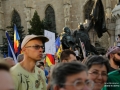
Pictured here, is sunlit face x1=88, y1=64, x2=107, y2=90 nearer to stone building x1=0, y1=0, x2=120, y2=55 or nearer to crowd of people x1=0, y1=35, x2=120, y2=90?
crowd of people x1=0, y1=35, x2=120, y2=90

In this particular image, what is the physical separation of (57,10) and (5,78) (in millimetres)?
34863

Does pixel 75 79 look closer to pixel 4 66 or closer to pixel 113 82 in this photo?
pixel 4 66

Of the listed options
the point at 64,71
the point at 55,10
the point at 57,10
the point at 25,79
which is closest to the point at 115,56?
the point at 25,79

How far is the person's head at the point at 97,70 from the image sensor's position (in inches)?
115

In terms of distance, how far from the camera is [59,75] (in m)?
2.00

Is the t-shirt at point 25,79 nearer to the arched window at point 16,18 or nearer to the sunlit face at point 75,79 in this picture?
the sunlit face at point 75,79

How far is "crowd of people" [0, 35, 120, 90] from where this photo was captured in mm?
1905

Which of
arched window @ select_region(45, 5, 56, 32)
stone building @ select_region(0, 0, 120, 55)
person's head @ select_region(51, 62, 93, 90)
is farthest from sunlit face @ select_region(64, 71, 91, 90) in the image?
arched window @ select_region(45, 5, 56, 32)

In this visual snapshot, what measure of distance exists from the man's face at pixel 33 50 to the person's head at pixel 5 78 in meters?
2.04

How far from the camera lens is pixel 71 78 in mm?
1942

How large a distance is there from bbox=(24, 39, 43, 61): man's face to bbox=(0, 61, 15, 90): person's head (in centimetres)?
204

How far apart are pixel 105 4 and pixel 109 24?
1470cm

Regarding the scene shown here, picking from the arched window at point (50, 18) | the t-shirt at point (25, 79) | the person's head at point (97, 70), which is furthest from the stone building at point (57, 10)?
the person's head at point (97, 70)

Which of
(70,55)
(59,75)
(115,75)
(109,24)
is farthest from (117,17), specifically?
(59,75)
